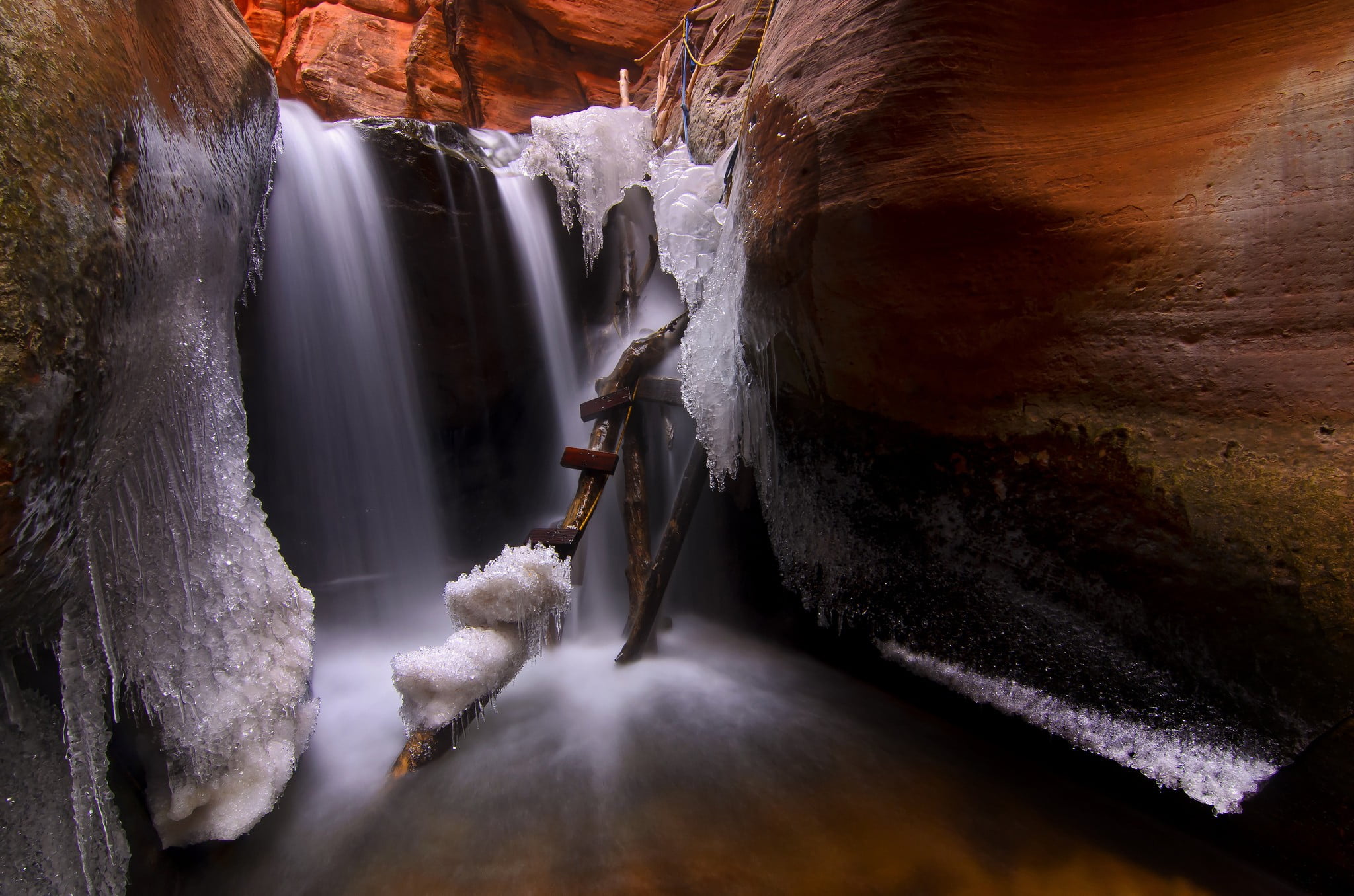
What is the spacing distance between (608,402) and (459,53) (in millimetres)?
8551

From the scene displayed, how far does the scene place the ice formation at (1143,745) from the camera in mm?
1778

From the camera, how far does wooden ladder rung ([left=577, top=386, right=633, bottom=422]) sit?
366 cm

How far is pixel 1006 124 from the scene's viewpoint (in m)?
1.86

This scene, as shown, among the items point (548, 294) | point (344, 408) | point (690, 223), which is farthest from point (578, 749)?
point (548, 294)

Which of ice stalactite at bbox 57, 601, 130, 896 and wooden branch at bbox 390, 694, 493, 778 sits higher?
ice stalactite at bbox 57, 601, 130, 896

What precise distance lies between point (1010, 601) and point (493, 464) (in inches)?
154

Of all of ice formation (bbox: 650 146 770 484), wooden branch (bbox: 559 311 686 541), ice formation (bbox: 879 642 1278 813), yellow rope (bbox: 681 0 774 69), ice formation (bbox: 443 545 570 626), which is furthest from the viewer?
yellow rope (bbox: 681 0 774 69)

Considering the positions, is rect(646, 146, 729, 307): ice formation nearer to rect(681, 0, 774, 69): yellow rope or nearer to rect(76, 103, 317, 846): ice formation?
rect(681, 0, 774, 69): yellow rope

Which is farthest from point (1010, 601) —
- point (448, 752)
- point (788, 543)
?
point (448, 752)

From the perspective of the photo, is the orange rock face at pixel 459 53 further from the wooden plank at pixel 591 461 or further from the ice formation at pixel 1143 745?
the ice formation at pixel 1143 745

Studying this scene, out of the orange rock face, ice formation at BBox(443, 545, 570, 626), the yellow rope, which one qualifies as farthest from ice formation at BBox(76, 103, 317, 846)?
the orange rock face

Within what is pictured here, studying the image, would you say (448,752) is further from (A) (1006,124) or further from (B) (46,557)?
(A) (1006,124)

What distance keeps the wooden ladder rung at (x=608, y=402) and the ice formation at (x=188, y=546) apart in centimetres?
185

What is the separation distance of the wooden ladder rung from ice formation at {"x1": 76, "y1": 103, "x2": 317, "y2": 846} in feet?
6.07
